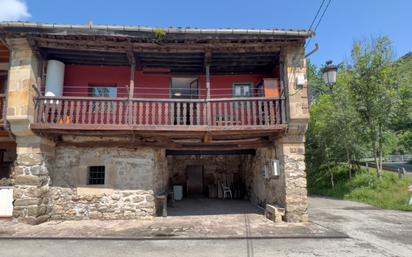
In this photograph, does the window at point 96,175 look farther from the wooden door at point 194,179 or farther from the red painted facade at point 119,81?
the wooden door at point 194,179

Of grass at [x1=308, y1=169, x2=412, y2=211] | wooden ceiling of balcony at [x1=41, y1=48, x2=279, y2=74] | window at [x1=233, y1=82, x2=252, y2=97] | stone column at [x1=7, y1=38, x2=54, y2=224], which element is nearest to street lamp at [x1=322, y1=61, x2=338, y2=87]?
wooden ceiling of balcony at [x1=41, y1=48, x2=279, y2=74]

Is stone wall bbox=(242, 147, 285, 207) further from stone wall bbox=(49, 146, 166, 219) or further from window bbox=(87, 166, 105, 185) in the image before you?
window bbox=(87, 166, 105, 185)

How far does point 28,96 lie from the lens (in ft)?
23.8

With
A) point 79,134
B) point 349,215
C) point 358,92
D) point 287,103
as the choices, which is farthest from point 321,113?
point 79,134

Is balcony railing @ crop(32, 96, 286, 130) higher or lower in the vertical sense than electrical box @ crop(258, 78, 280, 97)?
lower

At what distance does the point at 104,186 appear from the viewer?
8.23m

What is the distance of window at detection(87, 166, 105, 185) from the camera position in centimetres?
849

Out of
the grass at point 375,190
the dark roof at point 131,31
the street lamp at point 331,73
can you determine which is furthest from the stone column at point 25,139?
the grass at point 375,190

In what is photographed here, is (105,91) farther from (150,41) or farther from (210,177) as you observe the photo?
(210,177)

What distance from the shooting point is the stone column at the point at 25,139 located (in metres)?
7.22

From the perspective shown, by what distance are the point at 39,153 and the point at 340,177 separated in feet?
53.6

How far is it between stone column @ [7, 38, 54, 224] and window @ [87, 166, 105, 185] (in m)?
1.34

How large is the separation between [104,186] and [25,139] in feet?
8.66

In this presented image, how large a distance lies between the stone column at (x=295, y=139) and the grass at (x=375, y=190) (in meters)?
5.81
